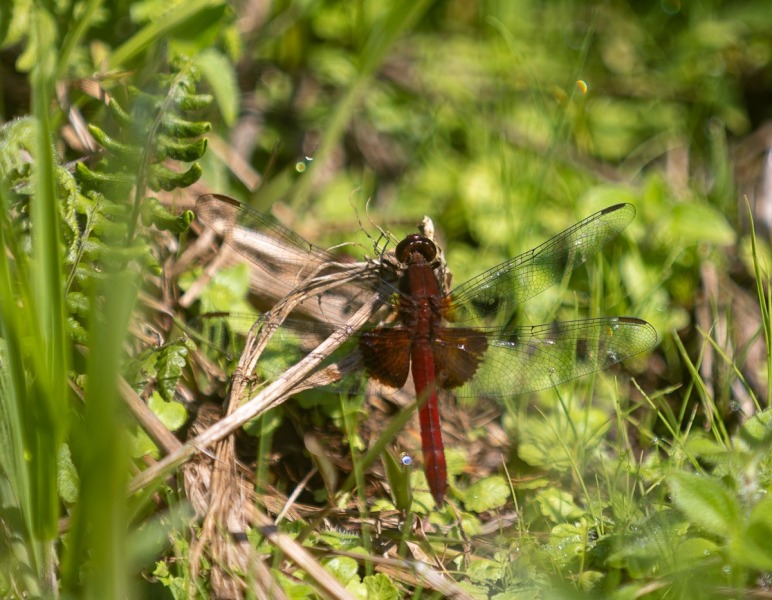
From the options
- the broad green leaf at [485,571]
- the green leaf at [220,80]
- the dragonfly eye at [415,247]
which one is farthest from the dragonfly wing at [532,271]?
the green leaf at [220,80]

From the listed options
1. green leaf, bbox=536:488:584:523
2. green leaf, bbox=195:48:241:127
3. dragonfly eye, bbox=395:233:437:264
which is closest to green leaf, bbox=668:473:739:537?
green leaf, bbox=536:488:584:523

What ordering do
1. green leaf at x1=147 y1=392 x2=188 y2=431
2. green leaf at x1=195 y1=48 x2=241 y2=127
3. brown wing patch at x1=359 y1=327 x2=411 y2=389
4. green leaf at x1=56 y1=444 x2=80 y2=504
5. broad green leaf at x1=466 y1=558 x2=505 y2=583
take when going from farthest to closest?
green leaf at x1=195 y1=48 x2=241 y2=127 → brown wing patch at x1=359 y1=327 x2=411 y2=389 → green leaf at x1=147 y1=392 x2=188 y2=431 → broad green leaf at x1=466 y1=558 x2=505 y2=583 → green leaf at x1=56 y1=444 x2=80 y2=504

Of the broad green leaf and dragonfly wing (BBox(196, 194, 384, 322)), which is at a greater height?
dragonfly wing (BBox(196, 194, 384, 322))

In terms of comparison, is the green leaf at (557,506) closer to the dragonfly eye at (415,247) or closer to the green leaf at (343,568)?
the green leaf at (343,568)

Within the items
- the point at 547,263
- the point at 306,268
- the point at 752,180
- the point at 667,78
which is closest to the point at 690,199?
the point at 752,180

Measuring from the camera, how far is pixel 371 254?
240 centimetres

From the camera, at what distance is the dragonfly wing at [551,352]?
205 cm

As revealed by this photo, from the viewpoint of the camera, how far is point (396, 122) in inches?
141

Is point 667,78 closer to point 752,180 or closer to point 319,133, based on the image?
point 752,180

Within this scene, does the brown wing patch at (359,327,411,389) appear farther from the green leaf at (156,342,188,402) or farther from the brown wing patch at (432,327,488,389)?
the green leaf at (156,342,188,402)

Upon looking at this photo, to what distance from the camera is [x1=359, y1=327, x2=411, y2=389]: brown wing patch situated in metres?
2.14

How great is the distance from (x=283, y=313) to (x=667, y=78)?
2.70m

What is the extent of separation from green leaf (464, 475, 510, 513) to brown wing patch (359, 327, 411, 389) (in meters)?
0.35

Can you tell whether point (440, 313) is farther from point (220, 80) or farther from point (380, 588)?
point (220, 80)
